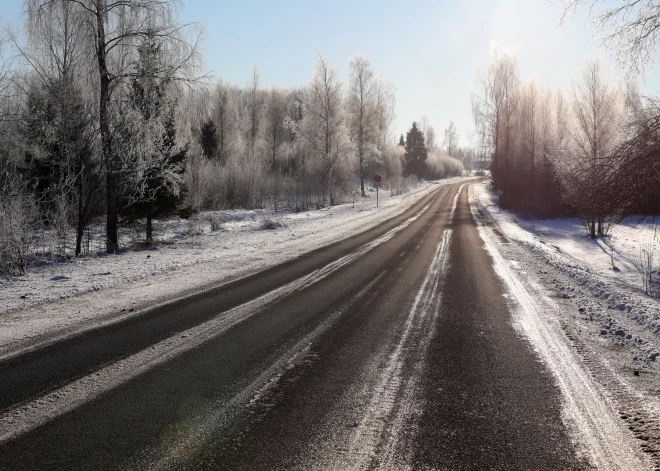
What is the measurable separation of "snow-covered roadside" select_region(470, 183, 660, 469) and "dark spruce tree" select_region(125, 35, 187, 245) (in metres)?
9.92

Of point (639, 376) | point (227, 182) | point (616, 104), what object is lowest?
point (639, 376)

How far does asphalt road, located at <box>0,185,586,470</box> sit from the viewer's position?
253 centimetres

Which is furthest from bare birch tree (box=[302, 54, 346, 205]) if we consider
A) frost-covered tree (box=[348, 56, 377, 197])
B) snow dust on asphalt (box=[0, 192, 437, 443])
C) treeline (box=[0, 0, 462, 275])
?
snow dust on asphalt (box=[0, 192, 437, 443])

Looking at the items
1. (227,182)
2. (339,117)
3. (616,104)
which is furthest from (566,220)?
(227,182)

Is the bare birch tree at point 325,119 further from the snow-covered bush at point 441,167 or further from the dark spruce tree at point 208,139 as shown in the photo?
the snow-covered bush at point 441,167

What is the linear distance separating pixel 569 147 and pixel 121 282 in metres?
25.1

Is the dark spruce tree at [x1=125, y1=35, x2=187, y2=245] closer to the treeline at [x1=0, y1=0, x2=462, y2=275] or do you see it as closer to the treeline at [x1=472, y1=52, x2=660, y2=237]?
the treeline at [x1=0, y1=0, x2=462, y2=275]

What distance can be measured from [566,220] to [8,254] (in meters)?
31.5

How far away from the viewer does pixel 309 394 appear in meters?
3.32

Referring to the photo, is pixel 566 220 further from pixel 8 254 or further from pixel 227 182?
pixel 8 254

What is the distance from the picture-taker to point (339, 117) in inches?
1457

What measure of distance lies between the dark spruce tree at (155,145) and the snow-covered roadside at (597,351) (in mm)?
9918

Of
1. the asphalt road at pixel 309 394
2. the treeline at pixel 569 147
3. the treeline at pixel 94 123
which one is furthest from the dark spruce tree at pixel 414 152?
the asphalt road at pixel 309 394

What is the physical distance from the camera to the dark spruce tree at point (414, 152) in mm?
80750
